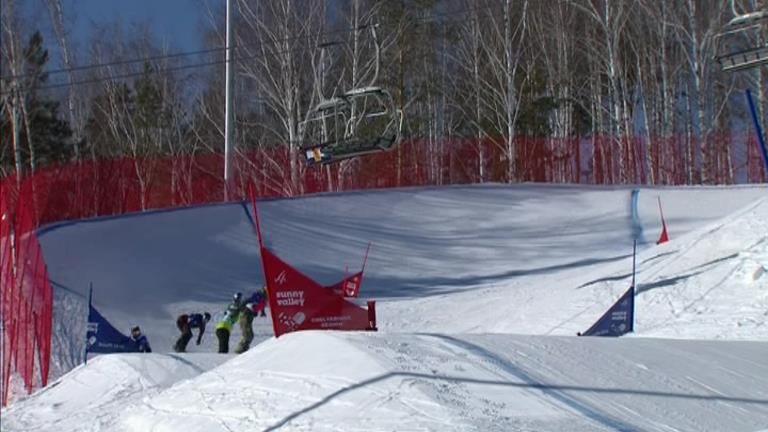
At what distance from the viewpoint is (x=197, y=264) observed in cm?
2742

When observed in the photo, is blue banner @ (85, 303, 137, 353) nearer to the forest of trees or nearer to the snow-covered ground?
the snow-covered ground

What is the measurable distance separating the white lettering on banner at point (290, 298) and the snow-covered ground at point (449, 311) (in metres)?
1.27

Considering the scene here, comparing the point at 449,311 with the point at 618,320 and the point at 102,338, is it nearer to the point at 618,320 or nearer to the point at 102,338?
the point at 618,320

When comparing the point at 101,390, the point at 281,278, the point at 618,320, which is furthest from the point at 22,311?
the point at 618,320

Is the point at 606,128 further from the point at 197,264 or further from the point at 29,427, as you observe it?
the point at 29,427

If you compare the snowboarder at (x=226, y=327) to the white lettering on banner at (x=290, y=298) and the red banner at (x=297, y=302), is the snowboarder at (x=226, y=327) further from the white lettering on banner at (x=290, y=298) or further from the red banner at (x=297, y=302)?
the white lettering on banner at (x=290, y=298)

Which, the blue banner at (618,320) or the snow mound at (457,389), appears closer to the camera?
the snow mound at (457,389)

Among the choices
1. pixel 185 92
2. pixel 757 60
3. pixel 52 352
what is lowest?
pixel 52 352

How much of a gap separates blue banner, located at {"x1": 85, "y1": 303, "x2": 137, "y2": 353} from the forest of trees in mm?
16364

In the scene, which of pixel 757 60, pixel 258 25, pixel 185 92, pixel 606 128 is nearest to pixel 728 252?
pixel 757 60

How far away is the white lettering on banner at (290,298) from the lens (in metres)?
13.7

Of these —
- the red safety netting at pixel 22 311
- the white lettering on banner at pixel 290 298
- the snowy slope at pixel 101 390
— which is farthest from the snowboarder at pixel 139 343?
the white lettering on banner at pixel 290 298

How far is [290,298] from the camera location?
13.8m

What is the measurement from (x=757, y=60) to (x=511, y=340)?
548 cm
